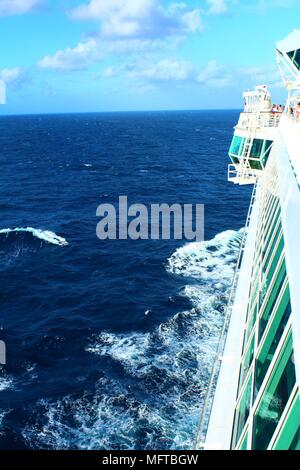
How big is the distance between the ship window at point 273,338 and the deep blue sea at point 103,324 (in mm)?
14371

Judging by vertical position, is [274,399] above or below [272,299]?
below

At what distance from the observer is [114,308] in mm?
37438

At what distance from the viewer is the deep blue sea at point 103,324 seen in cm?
2353

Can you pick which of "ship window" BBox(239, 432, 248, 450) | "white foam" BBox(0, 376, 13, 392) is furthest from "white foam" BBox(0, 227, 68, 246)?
"ship window" BBox(239, 432, 248, 450)

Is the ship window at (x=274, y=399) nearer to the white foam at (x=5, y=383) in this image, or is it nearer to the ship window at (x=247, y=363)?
the ship window at (x=247, y=363)

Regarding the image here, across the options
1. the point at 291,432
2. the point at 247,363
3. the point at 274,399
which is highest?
the point at 291,432

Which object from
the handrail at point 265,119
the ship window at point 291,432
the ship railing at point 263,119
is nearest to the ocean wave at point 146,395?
the ship window at point 291,432

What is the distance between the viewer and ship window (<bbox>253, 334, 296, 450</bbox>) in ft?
24.6

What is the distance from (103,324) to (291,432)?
28.7m

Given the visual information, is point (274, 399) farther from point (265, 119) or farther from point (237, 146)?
point (237, 146)

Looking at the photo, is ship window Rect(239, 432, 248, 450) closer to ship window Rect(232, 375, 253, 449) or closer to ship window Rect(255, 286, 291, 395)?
ship window Rect(232, 375, 253, 449)

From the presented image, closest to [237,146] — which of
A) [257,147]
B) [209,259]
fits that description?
[257,147]

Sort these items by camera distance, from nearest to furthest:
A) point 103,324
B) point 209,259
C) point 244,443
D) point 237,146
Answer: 1. point 244,443
2. point 103,324
3. point 237,146
4. point 209,259

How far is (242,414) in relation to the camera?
33.9 ft
